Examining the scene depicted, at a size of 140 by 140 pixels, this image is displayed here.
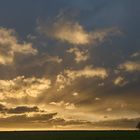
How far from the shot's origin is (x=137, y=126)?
591 ft
